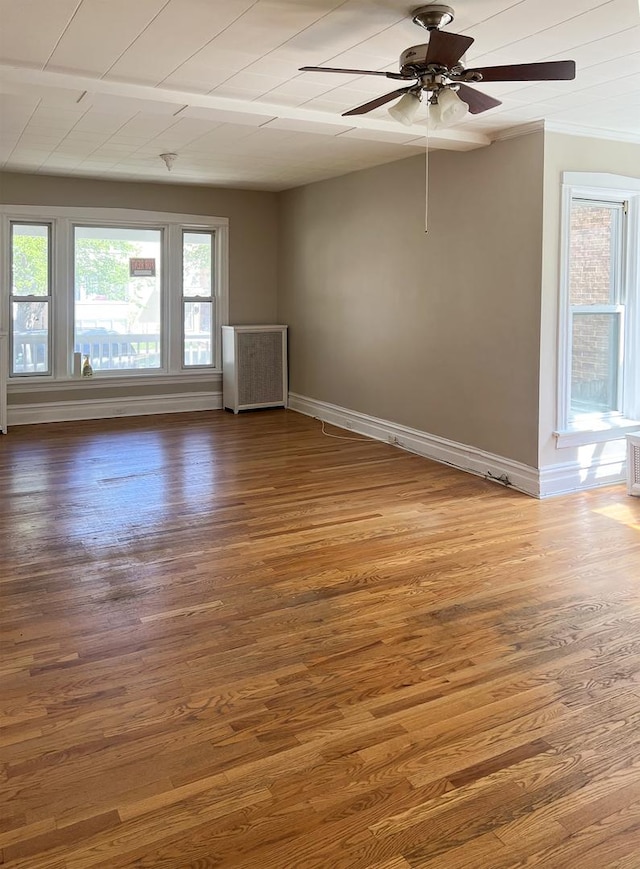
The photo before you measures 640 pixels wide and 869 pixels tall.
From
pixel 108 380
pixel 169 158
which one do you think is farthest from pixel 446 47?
pixel 108 380

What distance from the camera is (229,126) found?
15.9 ft

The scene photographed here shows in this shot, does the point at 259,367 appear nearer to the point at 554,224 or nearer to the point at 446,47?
the point at 554,224

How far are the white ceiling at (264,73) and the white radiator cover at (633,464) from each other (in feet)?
6.76

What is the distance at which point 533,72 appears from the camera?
2.84m

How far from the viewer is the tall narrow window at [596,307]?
4984 millimetres

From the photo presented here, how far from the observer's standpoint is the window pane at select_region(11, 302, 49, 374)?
7.36 m

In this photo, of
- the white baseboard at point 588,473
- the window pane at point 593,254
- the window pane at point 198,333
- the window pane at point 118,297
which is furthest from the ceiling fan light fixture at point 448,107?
the window pane at point 198,333

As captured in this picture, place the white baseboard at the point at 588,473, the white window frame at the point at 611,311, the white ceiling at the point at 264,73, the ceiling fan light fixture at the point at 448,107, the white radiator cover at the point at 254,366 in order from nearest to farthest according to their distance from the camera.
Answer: the white ceiling at the point at 264,73 < the ceiling fan light fixture at the point at 448,107 < the white window frame at the point at 611,311 < the white baseboard at the point at 588,473 < the white radiator cover at the point at 254,366

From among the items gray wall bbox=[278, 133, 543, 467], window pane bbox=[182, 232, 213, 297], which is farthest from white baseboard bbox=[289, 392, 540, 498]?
window pane bbox=[182, 232, 213, 297]

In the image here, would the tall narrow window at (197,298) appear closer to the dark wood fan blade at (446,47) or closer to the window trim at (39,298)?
the window trim at (39,298)

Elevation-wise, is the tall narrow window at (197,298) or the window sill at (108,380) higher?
the tall narrow window at (197,298)

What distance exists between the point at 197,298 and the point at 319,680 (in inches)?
244

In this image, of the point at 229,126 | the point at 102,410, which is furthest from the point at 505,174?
the point at 102,410

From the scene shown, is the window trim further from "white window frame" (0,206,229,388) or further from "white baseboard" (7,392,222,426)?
"white baseboard" (7,392,222,426)
